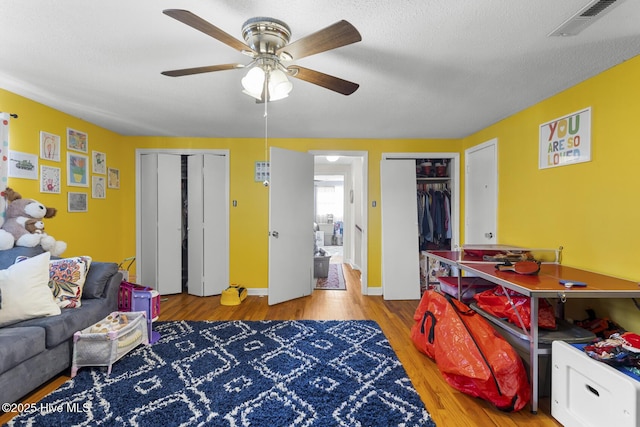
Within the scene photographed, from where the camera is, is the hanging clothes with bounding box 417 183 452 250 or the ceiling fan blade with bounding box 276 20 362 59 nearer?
the ceiling fan blade with bounding box 276 20 362 59

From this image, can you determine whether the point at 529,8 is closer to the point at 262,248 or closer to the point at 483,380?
the point at 483,380

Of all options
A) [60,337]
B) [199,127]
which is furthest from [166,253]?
[60,337]

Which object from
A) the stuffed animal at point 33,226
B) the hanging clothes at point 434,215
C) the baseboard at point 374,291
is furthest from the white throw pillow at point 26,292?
the hanging clothes at point 434,215

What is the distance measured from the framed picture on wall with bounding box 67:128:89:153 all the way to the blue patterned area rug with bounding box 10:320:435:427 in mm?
2374

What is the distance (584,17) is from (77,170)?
14.8 ft

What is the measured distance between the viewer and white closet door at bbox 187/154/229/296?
391 cm

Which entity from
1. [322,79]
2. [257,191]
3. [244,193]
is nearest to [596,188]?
[322,79]

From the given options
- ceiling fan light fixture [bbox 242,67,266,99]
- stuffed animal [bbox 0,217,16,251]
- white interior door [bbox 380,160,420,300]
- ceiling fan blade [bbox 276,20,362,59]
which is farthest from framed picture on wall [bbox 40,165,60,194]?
white interior door [bbox 380,160,420,300]

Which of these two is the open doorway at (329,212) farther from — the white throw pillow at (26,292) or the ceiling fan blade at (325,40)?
the ceiling fan blade at (325,40)

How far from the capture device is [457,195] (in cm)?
405

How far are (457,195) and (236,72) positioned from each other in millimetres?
3346

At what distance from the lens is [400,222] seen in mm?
3949

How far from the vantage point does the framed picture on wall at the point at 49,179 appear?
2.77m

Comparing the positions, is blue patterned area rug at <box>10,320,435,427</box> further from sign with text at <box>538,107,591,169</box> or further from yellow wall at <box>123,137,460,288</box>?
sign with text at <box>538,107,591,169</box>
